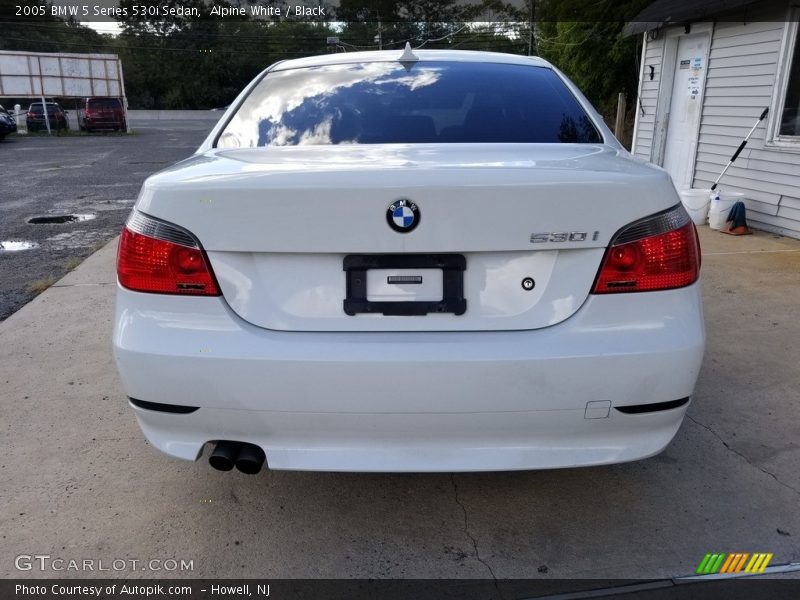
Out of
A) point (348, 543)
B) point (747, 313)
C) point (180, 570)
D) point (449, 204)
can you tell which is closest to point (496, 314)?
point (449, 204)

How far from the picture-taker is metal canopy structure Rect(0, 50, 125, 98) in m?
30.1

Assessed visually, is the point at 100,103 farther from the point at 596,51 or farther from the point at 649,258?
the point at 649,258

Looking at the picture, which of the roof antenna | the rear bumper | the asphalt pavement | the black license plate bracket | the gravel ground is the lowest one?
the gravel ground

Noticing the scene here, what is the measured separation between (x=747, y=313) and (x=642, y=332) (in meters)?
3.33

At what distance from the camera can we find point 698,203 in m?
8.12

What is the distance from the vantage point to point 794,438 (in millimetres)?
3037

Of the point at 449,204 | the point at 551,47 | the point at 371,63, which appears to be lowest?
the point at 449,204

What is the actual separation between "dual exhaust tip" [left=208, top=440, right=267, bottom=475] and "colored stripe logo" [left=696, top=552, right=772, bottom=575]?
1.54 meters

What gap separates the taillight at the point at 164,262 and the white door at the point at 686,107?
8802 mm

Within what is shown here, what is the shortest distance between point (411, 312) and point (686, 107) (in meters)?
9.16

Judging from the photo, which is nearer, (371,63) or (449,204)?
(449,204)

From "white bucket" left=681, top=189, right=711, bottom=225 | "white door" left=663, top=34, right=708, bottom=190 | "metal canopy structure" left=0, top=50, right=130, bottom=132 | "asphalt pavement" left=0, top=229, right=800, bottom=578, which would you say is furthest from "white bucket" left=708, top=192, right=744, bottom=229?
"metal canopy structure" left=0, top=50, right=130, bottom=132

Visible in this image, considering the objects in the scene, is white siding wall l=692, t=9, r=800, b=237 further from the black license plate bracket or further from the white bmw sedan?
the black license plate bracket

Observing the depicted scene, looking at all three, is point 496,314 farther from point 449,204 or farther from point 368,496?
point 368,496
